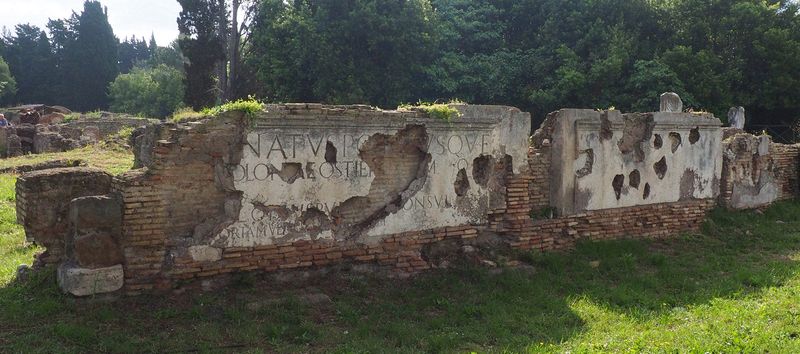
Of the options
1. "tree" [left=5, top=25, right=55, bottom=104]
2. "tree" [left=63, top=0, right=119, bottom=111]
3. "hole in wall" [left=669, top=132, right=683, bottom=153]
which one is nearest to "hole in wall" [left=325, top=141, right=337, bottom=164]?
"hole in wall" [left=669, top=132, right=683, bottom=153]

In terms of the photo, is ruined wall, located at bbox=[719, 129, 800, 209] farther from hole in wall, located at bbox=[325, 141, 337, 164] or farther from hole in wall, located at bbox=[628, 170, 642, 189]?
hole in wall, located at bbox=[325, 141, 337, 164]

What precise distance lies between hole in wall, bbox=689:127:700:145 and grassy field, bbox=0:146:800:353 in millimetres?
2549

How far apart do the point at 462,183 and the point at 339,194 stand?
66.3 inches

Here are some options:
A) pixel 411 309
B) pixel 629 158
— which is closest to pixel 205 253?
pixel 411 309

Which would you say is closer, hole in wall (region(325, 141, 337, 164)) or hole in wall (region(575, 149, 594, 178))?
hole in wall (region(325, 141, 337, 164))

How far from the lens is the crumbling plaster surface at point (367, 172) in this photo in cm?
606

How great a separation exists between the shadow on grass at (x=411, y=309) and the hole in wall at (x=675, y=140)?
198 cm

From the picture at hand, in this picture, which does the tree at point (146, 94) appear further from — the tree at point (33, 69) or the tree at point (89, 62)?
the tree at point (33, 69)

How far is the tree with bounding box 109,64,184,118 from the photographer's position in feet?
140

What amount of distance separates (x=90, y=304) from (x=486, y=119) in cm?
471

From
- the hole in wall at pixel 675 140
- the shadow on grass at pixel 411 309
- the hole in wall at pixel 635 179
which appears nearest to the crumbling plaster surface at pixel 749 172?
the hole in wall at pixel 675 140

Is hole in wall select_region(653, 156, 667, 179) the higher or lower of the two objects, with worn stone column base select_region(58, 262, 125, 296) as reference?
higher

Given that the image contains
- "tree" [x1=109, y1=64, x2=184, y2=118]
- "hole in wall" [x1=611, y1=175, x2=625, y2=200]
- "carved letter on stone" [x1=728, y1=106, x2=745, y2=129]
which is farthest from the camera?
"tree" [x1=109, y1=64, x2=184, y2=118]

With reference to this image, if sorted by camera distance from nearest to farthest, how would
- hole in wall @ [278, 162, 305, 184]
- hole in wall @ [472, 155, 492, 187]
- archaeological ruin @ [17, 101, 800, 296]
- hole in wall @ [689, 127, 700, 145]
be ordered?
1. archaeological ruin @ [17, 101, 800, 296]
2. hole in wall @ [278, 162, 305, 184]
3. hole in wall @ [472, 155, 492, 187]
4. hole in wall @ [689, 127, 700, 145]
